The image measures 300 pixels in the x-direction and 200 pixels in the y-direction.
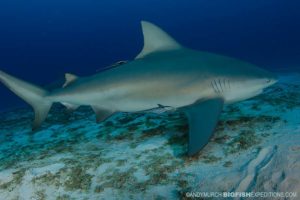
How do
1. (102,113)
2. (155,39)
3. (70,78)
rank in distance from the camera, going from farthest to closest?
1. (70,78)
2. (155,39)
3. (102,113)

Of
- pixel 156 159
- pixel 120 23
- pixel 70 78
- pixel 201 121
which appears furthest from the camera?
pixel 120 23

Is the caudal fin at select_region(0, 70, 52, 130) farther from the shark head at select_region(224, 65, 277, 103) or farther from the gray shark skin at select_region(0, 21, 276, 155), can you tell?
the shark head at select_region(224, 65, 277, 103)

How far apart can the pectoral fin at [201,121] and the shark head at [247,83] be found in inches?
11.1

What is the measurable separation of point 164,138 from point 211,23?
16444 cm

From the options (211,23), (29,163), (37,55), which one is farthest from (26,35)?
(29,163)

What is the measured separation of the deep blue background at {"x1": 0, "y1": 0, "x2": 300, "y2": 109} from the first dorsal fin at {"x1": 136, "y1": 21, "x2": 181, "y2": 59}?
9694 centimetres

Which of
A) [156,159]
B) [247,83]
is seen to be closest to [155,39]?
[247,83]

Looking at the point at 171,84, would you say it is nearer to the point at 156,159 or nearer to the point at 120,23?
the point at 156,159

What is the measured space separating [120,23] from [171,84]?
168527 millimetres

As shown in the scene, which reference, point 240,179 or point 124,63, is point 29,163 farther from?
point 240,179

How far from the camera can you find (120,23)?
549 ft

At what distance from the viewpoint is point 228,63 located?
4.87 metres

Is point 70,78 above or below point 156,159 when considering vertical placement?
above

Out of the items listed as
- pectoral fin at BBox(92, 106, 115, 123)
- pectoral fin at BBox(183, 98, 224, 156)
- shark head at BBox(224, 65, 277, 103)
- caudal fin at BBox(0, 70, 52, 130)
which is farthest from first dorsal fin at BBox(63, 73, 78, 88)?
shark head at BBox(224, 65, 277, 103)
